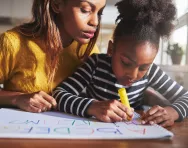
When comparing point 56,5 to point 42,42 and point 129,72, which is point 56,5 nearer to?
point 42,42

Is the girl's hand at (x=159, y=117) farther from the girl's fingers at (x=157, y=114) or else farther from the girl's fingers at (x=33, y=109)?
the girl's fingers at (x=33, y=109)

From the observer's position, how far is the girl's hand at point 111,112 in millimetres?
412

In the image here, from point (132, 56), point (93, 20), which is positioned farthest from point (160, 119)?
point (93, 20)

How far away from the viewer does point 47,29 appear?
562 mm

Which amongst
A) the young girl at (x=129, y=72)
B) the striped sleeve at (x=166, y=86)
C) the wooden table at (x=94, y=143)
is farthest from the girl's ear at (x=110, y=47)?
the wooden table at (x=94, y=143)

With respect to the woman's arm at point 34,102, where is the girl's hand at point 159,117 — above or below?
above

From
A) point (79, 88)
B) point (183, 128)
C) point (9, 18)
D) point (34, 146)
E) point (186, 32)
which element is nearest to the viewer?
point (34, 146)

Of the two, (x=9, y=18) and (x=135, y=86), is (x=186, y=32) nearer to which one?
(x=135, y=86)

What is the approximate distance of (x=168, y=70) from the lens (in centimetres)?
64

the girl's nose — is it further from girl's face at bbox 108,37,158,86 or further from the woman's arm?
the woman's arm

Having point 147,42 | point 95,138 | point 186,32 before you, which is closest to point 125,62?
point 147,42

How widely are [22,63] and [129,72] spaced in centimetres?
22

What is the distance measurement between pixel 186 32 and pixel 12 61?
1.33 ft

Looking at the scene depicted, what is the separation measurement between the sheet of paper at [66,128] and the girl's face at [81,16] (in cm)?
18
